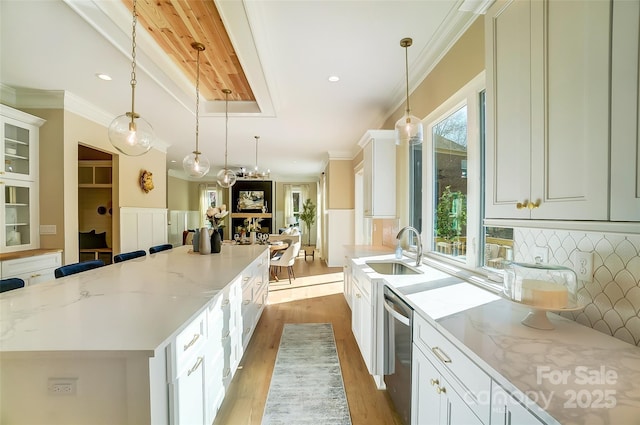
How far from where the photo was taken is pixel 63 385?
963mm

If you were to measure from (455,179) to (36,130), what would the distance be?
481cm

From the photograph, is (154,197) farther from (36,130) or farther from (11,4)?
(11,4)

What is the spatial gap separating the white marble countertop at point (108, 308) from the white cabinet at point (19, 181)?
2.27 m

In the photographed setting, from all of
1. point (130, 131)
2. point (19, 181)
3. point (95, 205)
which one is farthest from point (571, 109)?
point (95, 205)

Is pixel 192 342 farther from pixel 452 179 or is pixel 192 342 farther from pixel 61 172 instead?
pixel 61 172

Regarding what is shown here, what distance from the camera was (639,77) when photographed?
0.73m

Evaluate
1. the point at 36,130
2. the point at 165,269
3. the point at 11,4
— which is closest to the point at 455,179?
the point at 165,269

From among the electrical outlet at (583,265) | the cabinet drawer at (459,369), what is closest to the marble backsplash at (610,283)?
the electrical outlet at (583,265)

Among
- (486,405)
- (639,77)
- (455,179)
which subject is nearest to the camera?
(639,77)

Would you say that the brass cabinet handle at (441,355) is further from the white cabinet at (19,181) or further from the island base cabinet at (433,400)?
the white cabinet at (19,181)

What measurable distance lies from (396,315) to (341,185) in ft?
18.0

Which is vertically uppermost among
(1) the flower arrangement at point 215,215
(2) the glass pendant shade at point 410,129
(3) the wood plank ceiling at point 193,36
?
(3) the wood plank ceiling at point 193,36

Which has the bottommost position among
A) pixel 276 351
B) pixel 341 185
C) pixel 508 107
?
pixel 276 351

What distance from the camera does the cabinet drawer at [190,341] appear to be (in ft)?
3.78
